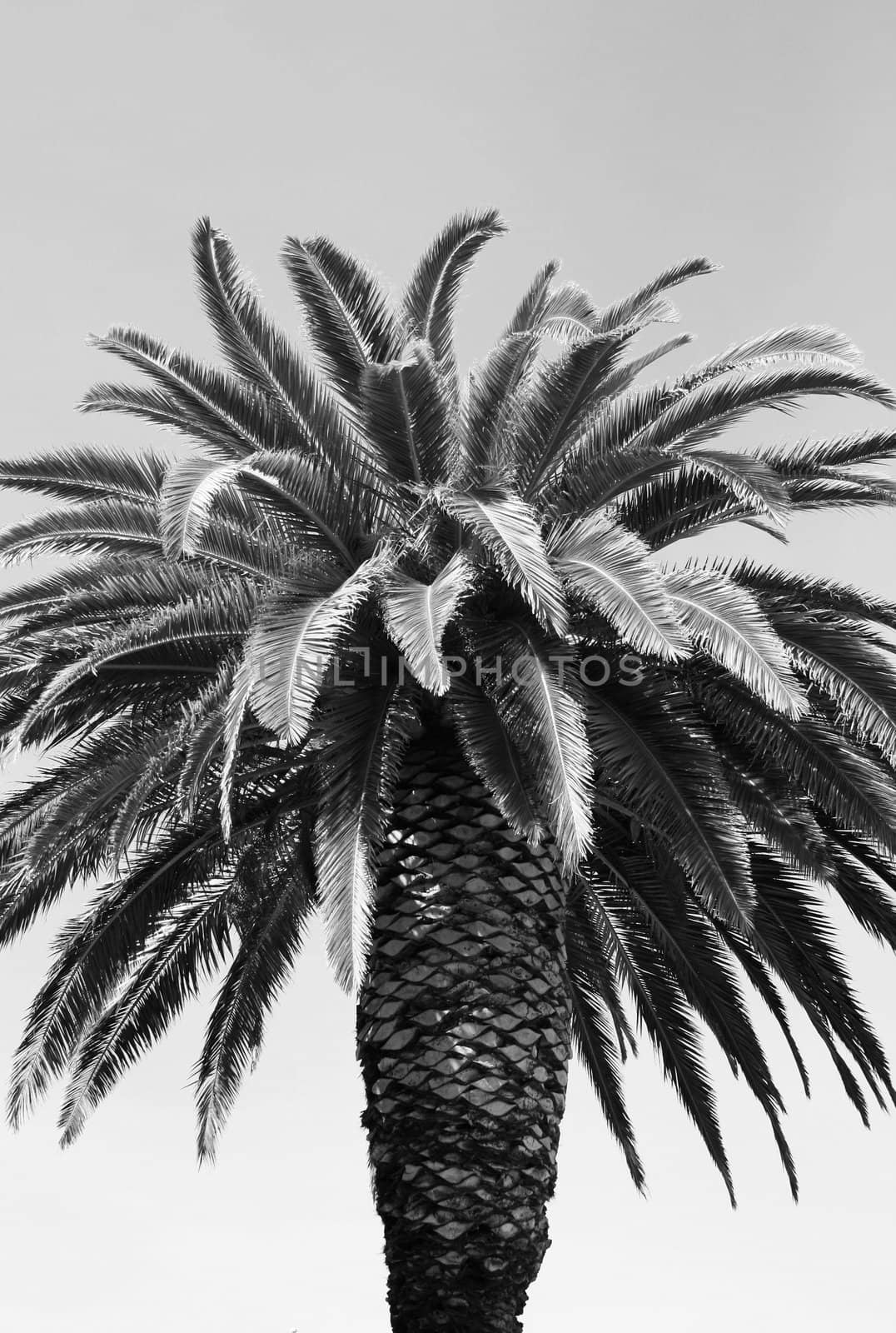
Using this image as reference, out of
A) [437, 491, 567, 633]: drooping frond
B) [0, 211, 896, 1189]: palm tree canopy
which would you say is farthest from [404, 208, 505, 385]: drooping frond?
[437, 491, 567, 633]: drooping frond

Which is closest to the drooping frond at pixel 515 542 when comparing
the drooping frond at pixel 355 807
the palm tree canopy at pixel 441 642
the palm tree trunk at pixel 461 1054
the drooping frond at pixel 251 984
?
the palm tree canopy at pixel 441 642

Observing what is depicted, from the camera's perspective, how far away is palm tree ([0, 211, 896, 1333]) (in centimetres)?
1048

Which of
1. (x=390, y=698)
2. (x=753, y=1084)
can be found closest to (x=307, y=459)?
(x=390, y=698)

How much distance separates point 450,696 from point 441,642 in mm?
949

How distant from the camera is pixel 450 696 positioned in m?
11.5

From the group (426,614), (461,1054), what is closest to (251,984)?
(461,1054)

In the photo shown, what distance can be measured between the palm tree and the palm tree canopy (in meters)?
0.03

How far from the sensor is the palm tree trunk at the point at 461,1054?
10508 millimetres

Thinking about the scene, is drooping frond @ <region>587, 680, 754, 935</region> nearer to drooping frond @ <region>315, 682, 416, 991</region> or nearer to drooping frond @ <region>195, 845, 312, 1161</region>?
drooping frond @ <region>315, 682, 416, 991</region>

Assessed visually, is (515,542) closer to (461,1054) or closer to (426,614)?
(426,614)

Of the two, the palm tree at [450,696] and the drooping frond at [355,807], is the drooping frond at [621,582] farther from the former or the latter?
the drooping frond at [355,807]

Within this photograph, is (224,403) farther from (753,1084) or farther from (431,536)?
(753,1084)

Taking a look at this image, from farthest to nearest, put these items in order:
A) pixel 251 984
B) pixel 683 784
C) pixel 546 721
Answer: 1. pixel 251 984
2. pixel 683 784
3. pixel 546 721

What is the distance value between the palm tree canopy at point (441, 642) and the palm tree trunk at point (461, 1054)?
1.77ft
